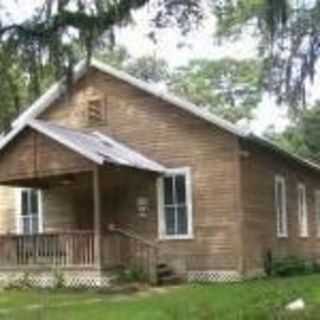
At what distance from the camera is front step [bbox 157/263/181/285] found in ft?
79.2

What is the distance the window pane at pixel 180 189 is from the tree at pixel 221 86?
32496 mm

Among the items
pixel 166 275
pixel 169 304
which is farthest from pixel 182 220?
pixel 169 304

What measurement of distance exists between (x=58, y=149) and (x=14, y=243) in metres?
2.87

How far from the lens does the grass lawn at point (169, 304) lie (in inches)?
472

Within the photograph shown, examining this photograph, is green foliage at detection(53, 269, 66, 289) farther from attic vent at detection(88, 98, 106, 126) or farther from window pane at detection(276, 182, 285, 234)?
window pane at detection(276, 182, 285, 234)

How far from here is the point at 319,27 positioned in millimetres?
17406

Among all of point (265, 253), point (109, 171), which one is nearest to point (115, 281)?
point (109, 171)

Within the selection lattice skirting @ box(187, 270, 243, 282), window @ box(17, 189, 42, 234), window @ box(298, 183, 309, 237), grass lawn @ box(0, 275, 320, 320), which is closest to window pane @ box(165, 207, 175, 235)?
lattice skirting @ box(187, 270, 243, 282)

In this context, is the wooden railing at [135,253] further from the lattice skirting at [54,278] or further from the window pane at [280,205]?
the window pane at [280,205]

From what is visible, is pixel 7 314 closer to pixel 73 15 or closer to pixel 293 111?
pixel 73 15

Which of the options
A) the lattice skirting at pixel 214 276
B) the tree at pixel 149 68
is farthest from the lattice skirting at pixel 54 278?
the tree at pixel 149 68

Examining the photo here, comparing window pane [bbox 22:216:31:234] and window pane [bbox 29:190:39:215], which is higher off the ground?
window pane [bbox 29:190:39:215]

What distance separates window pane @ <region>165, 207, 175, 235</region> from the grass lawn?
2878 millimetres

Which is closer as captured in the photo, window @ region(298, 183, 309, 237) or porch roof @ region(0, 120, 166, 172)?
porch roof @ region(0, 120, 166, 172)
